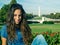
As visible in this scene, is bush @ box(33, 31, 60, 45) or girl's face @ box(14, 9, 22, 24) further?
bush @ box(33, 31, 60, 45)

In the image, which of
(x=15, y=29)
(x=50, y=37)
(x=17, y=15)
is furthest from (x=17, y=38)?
(x=50, y=37)

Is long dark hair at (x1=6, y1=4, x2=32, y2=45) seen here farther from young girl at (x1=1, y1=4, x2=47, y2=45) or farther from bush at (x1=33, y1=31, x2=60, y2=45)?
bush at (x1=33, y1=31, x2=60, y2=45)

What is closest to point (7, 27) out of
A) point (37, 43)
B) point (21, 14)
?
point (21, 14)

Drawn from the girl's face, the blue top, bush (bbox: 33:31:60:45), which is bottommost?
bush (bbox: 33:31:60:45)

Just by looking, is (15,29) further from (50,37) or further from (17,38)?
(50,37)

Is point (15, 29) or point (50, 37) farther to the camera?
point (50, 37)

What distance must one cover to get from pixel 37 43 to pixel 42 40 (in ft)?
0.16

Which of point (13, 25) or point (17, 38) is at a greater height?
point (13, 25)

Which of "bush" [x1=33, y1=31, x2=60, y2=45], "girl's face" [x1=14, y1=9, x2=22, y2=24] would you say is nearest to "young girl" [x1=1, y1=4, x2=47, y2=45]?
"girl's face" [x1=14, y1=9, x2=22, y2=24]

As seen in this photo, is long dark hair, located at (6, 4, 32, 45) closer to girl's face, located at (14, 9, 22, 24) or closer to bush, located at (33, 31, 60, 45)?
girl's face, located at (14, 9, 22, 24)

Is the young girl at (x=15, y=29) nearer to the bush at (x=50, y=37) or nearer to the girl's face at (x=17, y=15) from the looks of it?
the girl's face at (x=17, y=15)

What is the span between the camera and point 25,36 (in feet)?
6.35

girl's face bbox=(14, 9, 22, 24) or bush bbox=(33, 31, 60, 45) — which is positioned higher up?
girl's face bbox=(14, 9, 22, 24)

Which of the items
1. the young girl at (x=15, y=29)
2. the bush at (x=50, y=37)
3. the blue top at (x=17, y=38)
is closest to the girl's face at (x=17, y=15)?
the young girl at (x=15, y=29)
